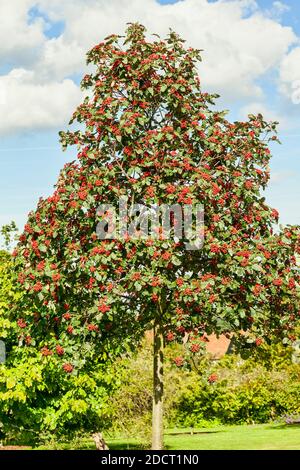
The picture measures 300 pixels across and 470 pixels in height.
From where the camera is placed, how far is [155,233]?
11.6 m

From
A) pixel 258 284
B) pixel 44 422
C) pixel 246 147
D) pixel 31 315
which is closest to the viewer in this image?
pixel 258 284

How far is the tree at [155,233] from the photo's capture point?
1159 centimetres

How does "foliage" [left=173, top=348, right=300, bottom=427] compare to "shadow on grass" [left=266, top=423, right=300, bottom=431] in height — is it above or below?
above

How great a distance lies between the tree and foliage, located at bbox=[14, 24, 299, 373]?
3cm

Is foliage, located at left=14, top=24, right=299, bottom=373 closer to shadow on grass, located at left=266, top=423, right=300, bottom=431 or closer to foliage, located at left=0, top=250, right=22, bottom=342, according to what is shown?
foliage, located at left=0, top=250, right=22, bottom=342

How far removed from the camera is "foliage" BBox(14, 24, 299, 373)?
11586 mm

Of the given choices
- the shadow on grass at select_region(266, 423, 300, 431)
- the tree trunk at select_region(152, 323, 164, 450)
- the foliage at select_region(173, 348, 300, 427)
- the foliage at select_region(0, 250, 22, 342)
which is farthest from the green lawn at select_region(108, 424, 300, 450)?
the tree trunk at select_region(152, 323, 164, 450)

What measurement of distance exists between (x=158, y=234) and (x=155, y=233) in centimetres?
9

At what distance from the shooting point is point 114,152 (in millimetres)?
12602

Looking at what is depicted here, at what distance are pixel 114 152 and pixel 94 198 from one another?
113cm

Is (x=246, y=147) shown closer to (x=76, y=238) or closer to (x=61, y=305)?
(x=76, y=238)

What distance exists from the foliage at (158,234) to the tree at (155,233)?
0.09 ft

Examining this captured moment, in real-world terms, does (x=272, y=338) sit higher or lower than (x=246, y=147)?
lower

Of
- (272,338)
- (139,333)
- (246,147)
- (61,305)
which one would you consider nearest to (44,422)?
(139,333)
